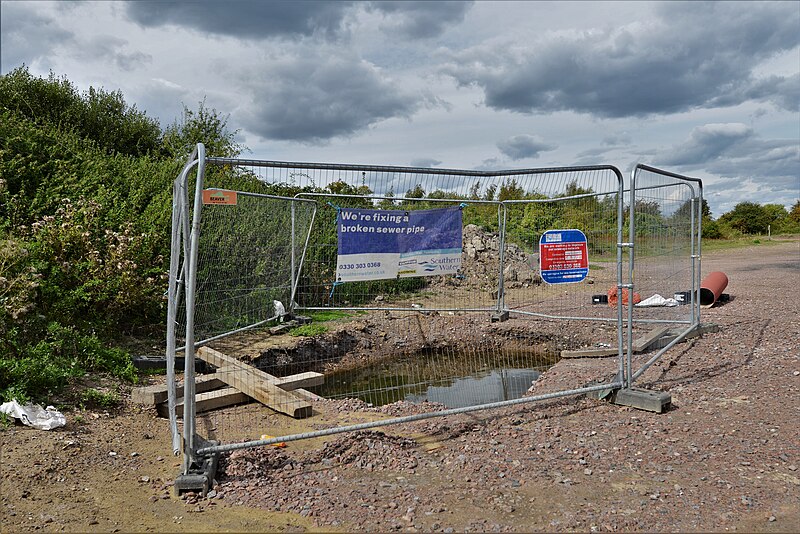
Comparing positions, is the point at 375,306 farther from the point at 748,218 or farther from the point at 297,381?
the point at 748,218

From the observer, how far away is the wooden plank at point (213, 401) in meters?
5.88

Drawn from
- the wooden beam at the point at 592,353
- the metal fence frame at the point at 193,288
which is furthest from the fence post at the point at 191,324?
the wooden beam at the point at 592,353

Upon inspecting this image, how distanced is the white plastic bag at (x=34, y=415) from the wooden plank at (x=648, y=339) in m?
6.64

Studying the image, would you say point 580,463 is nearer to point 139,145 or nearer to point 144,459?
point 144,459

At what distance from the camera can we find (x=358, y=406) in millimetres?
6199

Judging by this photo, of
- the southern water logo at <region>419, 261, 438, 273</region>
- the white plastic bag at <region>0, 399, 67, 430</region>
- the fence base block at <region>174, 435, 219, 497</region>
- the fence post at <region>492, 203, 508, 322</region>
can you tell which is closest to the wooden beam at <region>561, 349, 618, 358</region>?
the fence post at <region>492, 203, 508, 322</region>

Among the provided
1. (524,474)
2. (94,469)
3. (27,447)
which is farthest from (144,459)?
(524,474)

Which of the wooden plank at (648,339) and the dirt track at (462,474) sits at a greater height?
the wooden plank at (648,339)

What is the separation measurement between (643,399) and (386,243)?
9.86ft

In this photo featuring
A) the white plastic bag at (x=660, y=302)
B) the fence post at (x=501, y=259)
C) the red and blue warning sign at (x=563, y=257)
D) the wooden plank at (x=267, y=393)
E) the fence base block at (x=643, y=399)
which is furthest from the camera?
the fence post at (x=501, y=259)

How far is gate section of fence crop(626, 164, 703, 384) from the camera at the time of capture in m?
6.54

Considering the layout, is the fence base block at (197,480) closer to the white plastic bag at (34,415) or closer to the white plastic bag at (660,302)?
the white plastic bag at (34,415)

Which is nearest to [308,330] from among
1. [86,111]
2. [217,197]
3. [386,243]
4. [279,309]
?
[279,309]

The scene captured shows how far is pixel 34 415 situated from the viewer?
510cm
